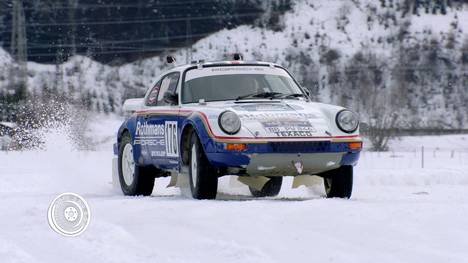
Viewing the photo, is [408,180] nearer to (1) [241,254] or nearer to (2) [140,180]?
(2) [140,180]

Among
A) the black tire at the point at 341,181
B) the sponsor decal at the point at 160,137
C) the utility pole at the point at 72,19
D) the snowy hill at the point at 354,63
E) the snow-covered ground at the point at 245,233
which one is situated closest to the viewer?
the snow-covered ground at the point at 245,233

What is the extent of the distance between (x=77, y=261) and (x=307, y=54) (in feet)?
208

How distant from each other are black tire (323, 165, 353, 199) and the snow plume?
10.1 meters

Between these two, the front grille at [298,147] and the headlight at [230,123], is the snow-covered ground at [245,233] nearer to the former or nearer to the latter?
the headlight at [230,123]

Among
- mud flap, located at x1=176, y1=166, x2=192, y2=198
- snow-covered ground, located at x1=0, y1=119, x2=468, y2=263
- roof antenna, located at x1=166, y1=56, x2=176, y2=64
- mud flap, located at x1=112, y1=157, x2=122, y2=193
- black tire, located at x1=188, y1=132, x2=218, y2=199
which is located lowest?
mud flap, located at x1=112, y1=157, x2=122, y2=193

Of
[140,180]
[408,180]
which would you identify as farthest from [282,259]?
[408,180]

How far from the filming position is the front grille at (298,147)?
9.12m

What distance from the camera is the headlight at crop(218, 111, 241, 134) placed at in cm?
912

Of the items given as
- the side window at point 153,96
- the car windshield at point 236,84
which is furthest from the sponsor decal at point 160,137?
the car windshield at point 236,84

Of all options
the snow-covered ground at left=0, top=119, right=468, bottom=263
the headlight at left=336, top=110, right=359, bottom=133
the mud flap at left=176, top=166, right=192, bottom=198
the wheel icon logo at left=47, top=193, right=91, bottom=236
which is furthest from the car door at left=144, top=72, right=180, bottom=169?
the wheel icon logo at left=47, top=193, right=91, bottom=236

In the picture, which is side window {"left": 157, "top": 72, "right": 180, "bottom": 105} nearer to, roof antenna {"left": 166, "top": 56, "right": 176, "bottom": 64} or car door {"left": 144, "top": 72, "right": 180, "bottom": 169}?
car door {"left": 144, "top": 72, "right": 180, "bottom": 169}

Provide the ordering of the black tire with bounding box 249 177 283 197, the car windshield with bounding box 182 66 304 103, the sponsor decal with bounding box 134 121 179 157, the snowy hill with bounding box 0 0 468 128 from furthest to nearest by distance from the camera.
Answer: the snowy hill with bounding box 0 0 468 128
the black tire with bounding box 249 177 283 197
the car windshield with bounding box 182 66 304 103
the sponsor decal with bounding box 134 121 179 157

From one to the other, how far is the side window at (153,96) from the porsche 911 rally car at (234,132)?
1 centimetres

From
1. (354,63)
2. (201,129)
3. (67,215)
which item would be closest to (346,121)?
(201,129)
